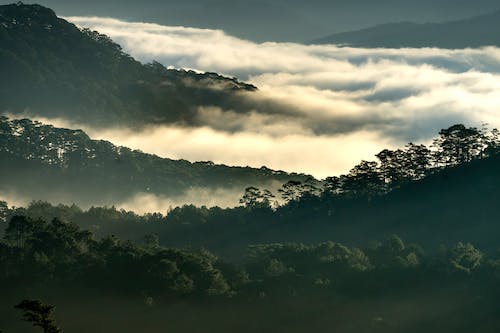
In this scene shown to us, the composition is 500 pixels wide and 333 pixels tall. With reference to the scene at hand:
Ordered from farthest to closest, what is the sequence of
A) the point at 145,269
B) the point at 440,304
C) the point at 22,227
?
the point at 22,227 → the point at 145,269 → the point at 440,304

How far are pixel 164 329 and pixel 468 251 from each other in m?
49.8

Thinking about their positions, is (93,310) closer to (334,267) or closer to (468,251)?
(334,267)

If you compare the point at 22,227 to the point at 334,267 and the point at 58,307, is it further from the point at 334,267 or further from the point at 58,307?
the point at 334,267

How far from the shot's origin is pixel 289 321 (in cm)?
16825

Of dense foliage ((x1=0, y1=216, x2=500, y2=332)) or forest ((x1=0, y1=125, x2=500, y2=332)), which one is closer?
forest ((x1=0, y1=125, x2=500, y2=332))

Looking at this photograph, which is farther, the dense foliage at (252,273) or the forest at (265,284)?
the dense foliage at (252,273)

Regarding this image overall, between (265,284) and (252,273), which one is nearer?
(265,284)

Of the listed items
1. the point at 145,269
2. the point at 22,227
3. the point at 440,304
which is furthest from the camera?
the point at 22,227

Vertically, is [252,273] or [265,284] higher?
[252,273]

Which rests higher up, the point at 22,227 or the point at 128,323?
the point at 22,227

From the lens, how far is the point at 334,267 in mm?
181625

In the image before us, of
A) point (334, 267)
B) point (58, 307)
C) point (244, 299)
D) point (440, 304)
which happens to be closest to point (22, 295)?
point (58, 307)

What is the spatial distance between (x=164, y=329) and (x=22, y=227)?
141 ft

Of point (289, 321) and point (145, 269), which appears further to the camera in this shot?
point (145, 269)
